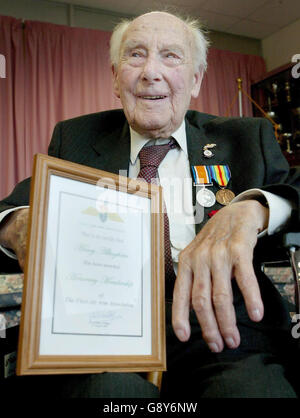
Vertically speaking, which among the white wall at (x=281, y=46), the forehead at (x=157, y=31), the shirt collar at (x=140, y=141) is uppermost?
the white wall at (x=281, y=46)

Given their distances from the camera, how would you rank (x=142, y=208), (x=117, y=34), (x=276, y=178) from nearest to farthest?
1. (x=142, y=208)
2. (x=276, y=178)
3. (x=117, y=34)

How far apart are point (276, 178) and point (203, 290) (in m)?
0.59

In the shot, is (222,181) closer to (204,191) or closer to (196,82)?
(204,191)

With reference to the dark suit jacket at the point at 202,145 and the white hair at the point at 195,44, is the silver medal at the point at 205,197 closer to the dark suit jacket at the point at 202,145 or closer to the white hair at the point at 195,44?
the dark suit jacket at the point at 202,145

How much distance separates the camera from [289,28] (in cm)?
496

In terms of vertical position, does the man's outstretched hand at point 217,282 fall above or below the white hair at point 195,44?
below

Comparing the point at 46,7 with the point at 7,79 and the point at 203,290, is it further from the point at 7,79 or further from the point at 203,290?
the point at 203,290

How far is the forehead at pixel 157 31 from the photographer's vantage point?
1339 millimetres

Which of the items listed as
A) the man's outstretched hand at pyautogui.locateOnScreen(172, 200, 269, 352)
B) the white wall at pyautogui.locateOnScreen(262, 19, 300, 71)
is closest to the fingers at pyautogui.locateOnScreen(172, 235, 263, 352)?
the man's outstretched hand at pyautogui.locateOnScreen(172, 200, 269, 352)

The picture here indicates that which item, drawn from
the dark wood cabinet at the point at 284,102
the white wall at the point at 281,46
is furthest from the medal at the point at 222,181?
the white wall at the point at 281,46

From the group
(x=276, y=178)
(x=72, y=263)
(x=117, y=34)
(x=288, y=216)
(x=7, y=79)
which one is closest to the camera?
(x=72, y=263)

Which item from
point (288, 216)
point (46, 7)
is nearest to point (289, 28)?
point (46, 7)

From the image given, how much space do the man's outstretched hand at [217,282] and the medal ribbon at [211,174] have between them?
36cm
